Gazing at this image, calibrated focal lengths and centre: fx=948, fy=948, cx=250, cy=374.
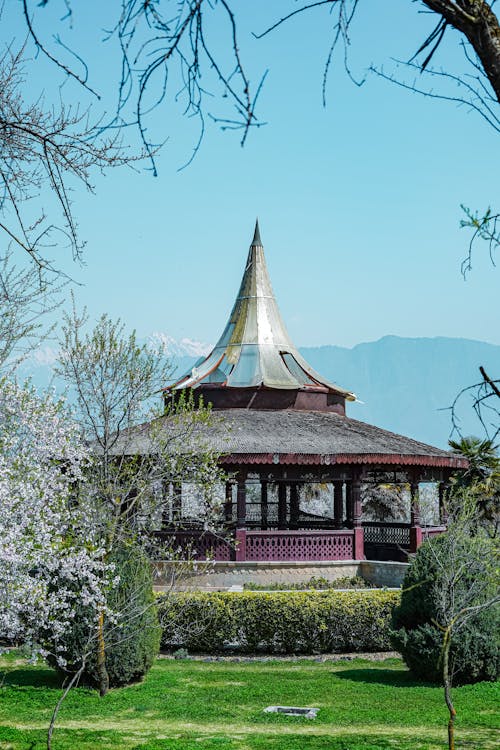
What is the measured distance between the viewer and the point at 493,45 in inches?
179

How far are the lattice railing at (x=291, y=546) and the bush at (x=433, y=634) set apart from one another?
7.74 meters

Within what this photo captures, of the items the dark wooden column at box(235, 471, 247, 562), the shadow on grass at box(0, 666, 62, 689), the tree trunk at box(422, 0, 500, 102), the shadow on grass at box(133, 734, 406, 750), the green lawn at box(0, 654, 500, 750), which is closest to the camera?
the tree trunk at box(422, 0, 500, 102)

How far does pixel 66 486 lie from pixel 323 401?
1439cm

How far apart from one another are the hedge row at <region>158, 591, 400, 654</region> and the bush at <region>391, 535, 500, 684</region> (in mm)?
3632

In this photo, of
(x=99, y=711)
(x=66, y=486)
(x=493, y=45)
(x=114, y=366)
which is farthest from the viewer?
(x=114, y=366)

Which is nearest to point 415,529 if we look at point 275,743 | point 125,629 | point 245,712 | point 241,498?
point 241,498

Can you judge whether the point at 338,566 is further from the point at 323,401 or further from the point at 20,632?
the point at 20,632

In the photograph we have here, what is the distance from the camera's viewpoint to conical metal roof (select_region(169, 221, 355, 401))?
28484 millimetres

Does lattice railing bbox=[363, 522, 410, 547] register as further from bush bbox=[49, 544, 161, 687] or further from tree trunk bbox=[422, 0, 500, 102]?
tree trunk bbox=[422, 0, 500, 102]

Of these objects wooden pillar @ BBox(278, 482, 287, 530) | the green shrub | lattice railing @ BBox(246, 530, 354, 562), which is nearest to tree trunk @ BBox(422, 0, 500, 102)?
the green shrub

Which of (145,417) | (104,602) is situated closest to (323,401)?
(145,417)

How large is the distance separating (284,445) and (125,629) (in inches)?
401

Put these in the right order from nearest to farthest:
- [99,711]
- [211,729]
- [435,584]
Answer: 1. [211,729]
2. [99,711]
3. [435,584]

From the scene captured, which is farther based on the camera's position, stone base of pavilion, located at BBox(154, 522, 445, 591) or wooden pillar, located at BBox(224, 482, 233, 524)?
wooden pillar, located at BBox(224, 482, 233, 524)
